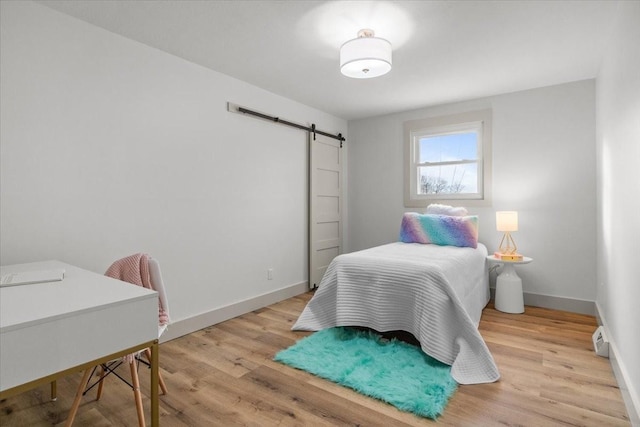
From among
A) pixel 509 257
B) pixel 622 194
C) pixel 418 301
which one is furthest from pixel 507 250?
pixel 418 301

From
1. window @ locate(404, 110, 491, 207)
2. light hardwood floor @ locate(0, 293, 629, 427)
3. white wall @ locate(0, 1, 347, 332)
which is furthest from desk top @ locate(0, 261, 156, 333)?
window @ locate(404, 110, 491, 207)

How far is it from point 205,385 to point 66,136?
1.84m

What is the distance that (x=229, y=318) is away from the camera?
325 centimetres

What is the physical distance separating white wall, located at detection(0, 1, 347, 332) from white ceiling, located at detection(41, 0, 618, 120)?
229 mm

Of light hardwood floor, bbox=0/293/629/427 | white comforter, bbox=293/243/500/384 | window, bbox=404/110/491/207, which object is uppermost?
window, bbox=404/110/491/207

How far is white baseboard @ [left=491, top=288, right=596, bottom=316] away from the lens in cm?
338

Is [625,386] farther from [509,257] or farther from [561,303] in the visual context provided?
[561,303]

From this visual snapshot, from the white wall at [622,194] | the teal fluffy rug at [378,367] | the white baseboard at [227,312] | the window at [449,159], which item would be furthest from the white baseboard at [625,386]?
the white baseboard at [227,312]

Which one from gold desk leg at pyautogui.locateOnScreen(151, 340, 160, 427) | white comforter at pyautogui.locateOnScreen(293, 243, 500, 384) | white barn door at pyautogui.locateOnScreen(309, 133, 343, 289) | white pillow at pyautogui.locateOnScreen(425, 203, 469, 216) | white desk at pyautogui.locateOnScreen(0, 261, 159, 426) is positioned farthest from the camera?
white barn door at pyautogui.locateOnScreen(309, 133, 343, 289)

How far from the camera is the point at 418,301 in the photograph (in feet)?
7.86

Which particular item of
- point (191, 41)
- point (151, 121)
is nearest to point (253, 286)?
point (151, 121)

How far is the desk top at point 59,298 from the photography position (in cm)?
96

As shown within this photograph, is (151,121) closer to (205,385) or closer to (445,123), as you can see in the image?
(205,385)

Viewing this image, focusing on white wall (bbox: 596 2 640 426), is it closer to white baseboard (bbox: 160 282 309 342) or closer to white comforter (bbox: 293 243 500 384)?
white comforter (bbox: 293 243 500 384)
